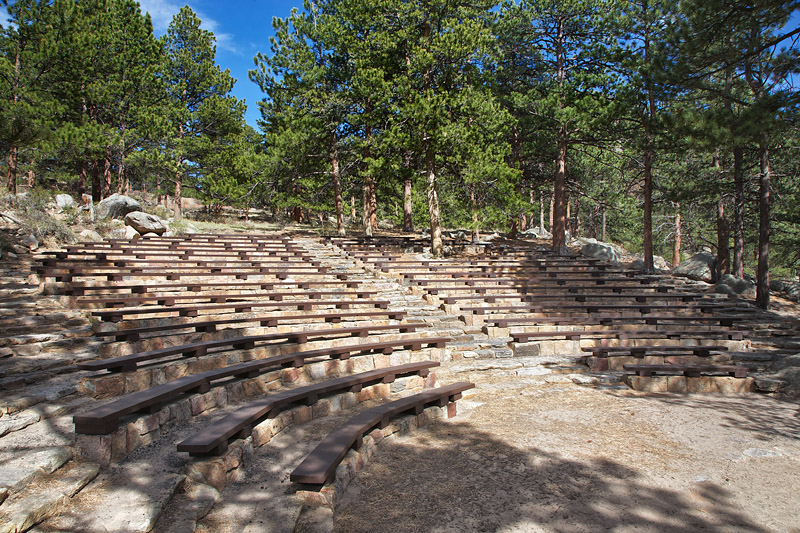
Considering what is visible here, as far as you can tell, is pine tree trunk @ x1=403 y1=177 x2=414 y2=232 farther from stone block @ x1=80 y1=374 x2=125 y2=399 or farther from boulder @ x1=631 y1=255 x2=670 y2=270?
stone block @ x1=80 y1=374 x2=125 y2=399

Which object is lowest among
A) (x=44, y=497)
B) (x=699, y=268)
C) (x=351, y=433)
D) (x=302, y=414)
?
(x=302, y=414)

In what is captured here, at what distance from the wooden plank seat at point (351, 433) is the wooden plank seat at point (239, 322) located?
3.64 m

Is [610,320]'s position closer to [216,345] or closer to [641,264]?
[216,345]

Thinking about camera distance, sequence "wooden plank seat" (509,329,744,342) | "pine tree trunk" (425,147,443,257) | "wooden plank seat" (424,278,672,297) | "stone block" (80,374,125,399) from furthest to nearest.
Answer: "pine tree trunk" (425,147,443,257)
"wooden plank seat" (424,278,672,297)
"wooden plank seat" (509,329,744,342)
"stone block" (80,374,125,399)

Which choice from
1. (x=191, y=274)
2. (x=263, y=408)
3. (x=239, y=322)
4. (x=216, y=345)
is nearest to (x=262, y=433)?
(x=263, y=408)

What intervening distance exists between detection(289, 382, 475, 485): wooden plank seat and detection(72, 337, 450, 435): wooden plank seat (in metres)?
1.36

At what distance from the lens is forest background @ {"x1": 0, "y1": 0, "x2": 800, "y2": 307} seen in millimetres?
17344

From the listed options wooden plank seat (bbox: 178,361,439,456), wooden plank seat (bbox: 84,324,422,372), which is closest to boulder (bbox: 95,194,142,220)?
wooden plank seat (bbox: 84,324,422,372)

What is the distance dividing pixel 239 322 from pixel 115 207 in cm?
1608

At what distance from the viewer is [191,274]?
11.5 meters

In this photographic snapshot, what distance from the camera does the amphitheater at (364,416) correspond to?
3232mm

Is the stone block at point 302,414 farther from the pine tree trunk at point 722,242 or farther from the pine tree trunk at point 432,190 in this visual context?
the pine tree trunk at point 722,242

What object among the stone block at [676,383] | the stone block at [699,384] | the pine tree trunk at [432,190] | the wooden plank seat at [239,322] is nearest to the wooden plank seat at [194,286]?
the wooden plank seat at [239,322]

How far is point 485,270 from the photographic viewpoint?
16.5 metres
